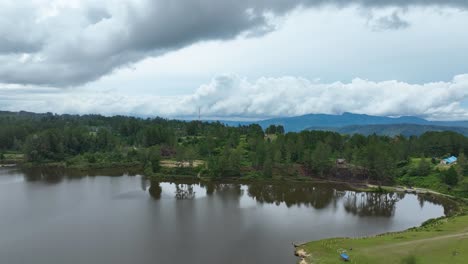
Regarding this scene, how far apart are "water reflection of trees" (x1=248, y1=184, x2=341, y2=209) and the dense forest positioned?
8729 millimetres

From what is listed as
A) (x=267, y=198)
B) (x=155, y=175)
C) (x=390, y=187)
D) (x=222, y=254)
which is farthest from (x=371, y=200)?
(x=155, y=175)

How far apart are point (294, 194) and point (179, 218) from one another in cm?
2747

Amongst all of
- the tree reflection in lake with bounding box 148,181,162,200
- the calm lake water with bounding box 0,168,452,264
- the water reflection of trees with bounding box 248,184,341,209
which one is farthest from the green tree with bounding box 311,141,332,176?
the tree reflection in lake with bounding box 148,181,162,200

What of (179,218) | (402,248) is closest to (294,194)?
(179,218)

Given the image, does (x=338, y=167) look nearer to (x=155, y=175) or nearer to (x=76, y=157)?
(x=155, y=175)

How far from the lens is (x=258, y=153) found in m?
88.1

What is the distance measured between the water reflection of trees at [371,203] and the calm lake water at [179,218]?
17 centimetres

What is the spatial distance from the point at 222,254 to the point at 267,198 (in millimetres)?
29367

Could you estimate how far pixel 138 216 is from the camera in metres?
48.1

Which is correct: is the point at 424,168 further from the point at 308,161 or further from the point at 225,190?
the point at 225,190

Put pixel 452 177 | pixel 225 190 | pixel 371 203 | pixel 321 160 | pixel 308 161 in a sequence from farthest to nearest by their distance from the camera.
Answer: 1. pixel 308 161
2. pixel 321 160
3. pixel 225 190
4. pixel 452 177
5. pixel 371 203

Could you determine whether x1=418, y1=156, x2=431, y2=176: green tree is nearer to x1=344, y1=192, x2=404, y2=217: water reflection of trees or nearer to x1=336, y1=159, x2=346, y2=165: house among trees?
x1=344, y1=192, x2=404, y2=217: water reflection of trees

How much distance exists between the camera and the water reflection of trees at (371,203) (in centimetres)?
5468

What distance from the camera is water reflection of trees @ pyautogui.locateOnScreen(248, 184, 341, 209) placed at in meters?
60.7
